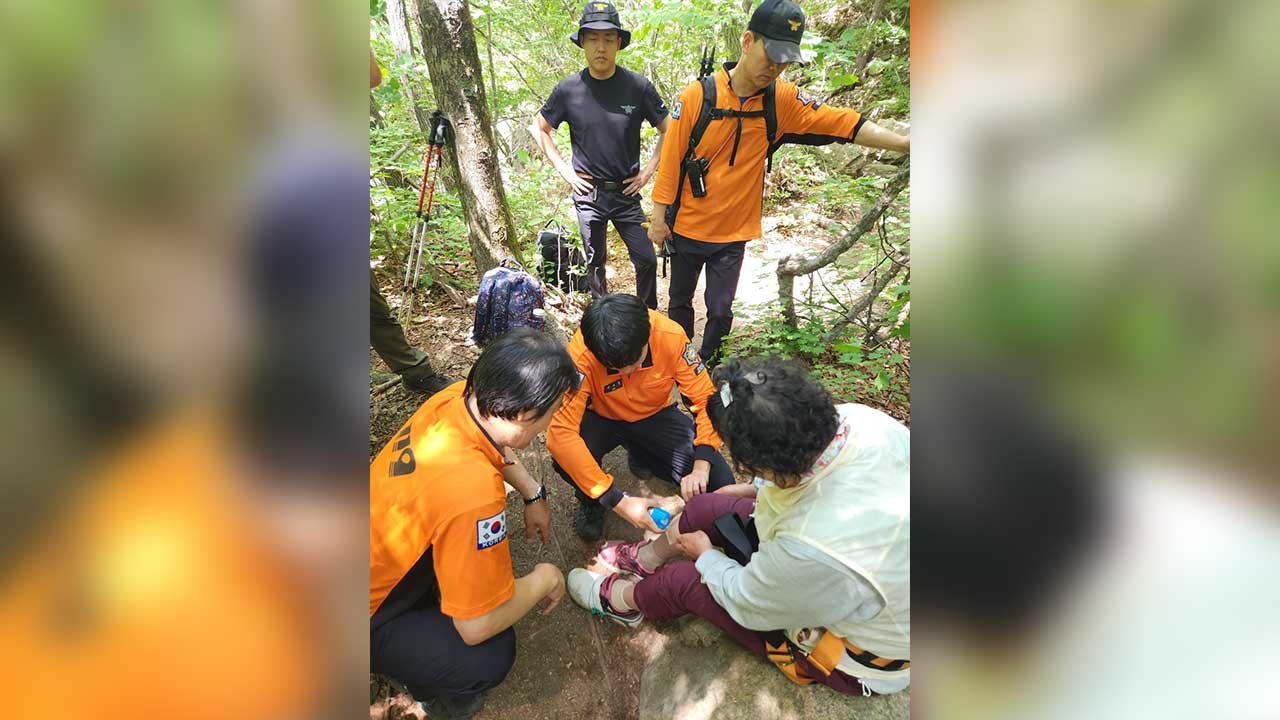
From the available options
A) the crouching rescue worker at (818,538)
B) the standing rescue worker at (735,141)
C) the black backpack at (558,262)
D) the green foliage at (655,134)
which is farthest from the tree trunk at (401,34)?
the crouching rescue worker at (818,538)

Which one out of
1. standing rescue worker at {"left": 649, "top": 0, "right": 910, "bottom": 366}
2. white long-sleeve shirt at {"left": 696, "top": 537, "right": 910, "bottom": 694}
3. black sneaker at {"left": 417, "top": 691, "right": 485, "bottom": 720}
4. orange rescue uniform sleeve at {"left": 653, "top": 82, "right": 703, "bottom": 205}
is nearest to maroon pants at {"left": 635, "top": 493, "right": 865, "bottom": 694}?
white long-sleeve shirt at {"left": 696, "top": 537, "right": 910, "bottom": 694}

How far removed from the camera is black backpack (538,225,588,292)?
5.30 metres

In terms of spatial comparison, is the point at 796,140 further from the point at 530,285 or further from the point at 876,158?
the point at 876,158

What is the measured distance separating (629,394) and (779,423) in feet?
5.05

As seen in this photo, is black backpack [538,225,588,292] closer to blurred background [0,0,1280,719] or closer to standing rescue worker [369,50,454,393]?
standing rescue worker [369,50,454,393]

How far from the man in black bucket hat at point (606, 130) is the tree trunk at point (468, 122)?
0.57 m

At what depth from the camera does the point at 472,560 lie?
76.7 inches

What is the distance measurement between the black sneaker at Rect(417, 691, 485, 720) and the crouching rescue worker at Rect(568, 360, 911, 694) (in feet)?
4.07

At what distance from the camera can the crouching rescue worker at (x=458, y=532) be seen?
1.95 metres
